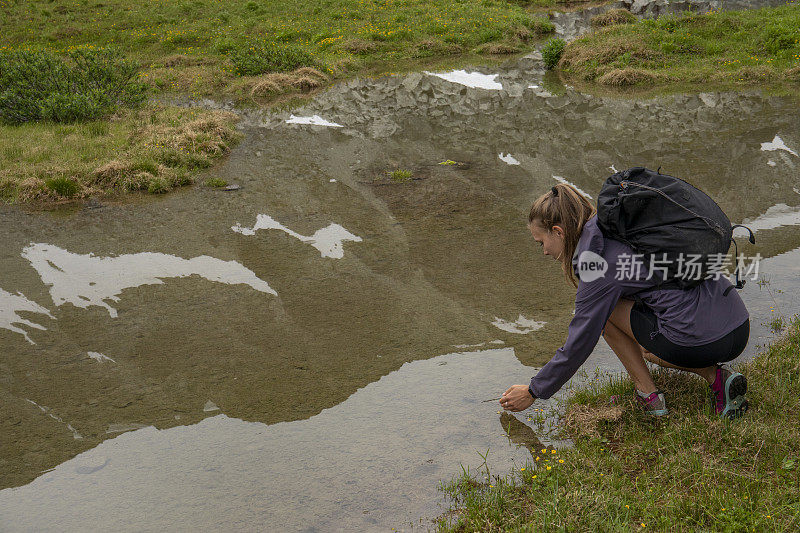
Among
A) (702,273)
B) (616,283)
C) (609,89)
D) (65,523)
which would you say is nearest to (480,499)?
(616,283)

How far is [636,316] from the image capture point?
12.4 feet

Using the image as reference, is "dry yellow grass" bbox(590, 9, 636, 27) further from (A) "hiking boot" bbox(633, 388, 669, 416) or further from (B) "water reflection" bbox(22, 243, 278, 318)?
(A) "hiking boot" bbox(633, 388, 669, 416)

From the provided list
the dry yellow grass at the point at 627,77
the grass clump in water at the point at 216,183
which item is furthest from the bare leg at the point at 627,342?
the dry yellow grass at the point at 627,77

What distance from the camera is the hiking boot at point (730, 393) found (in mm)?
3705

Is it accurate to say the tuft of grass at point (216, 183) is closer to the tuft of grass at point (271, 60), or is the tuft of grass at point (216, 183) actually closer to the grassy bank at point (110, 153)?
the grassy bank at point (110, 153)

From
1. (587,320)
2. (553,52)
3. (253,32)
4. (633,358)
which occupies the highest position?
(253,32)

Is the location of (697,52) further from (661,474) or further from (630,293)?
(661,474)

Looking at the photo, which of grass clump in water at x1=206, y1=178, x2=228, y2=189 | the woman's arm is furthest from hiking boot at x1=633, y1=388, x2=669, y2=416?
grass clump in water at x1=206, y1=178, x2=228, y2=189

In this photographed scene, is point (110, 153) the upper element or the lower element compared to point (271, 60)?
lower

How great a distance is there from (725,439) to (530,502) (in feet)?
4.17

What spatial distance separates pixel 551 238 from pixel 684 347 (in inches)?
40.2

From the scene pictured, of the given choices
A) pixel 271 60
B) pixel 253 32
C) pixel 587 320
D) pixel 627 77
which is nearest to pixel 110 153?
pixel 587 320

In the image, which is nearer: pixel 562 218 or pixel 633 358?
pixel 562 218

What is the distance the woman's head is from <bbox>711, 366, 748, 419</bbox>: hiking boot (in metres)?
1.18
